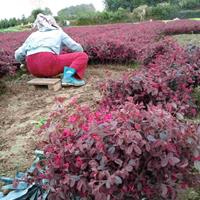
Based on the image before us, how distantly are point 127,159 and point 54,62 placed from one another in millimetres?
3536

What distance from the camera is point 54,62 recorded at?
5273mm

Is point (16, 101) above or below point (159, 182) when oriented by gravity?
below

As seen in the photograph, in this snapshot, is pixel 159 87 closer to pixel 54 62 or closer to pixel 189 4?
pixel 54 62

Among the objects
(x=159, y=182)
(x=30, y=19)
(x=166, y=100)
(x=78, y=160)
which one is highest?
(x=78, y=160)

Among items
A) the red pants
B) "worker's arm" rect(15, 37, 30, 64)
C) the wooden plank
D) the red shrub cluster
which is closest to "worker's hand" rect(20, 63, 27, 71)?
"worker's arm" rect(15, 37, 30, 64)

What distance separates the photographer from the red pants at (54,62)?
17.2 ft

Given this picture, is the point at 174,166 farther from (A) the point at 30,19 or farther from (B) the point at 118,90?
(A) the point at 30,19

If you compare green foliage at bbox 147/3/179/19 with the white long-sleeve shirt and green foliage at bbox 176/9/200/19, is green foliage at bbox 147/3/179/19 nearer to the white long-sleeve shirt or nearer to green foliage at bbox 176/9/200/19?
green foliage at bbox 176/9/200/19

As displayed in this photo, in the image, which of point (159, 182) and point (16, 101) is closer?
point (159, 182)

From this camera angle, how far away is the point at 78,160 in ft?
6.44

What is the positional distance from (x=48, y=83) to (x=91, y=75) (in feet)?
3.43

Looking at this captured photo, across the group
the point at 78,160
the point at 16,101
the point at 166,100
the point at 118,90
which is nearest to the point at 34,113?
the point at 16,101

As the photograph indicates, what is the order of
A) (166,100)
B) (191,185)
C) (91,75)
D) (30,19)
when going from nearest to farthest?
(191,185)
(166,100)
(91,75)
(30,19)

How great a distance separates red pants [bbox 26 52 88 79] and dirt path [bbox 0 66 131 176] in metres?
0.28
